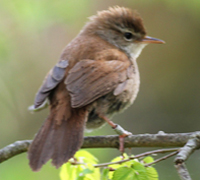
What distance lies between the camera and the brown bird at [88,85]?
11.5ft

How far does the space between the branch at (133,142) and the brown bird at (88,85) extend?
12cm

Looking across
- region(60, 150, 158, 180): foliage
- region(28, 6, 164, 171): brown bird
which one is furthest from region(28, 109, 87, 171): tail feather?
region(60, 150, 158, 180): foliage

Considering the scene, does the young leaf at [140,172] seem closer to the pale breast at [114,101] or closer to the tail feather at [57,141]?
the tail feather at [57,141]

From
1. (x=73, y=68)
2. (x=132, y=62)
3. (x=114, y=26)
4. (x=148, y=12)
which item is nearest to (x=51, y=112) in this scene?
(x=73, y=68)

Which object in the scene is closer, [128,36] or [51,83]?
[51,83]

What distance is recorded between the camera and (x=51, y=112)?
3812 mm

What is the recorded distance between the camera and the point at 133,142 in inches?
143

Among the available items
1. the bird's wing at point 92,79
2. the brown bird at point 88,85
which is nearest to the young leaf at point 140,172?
the brown bird at point 88,85

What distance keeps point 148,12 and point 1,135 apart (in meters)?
3.51

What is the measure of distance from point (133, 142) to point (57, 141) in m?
0.66

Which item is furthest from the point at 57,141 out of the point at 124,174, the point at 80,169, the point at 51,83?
the point at 124,174

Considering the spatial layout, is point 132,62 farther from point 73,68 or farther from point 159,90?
point 159,90

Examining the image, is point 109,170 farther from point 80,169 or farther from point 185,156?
point 185,156

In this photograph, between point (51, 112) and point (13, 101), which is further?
point (13, 101)
